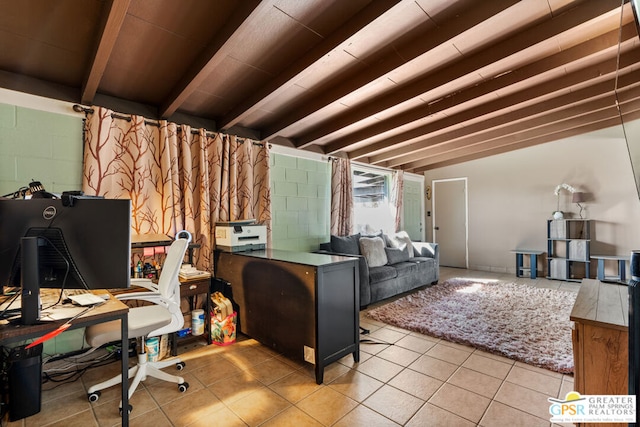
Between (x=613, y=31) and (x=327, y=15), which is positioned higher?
(x=613, y=31)

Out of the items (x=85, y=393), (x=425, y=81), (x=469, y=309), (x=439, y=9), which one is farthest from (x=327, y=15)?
(x=469, y=309)

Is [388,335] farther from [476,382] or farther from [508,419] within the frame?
[508,419]

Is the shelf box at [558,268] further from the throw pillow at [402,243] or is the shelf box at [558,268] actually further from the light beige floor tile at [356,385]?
the light beige floor tile at [356,385]

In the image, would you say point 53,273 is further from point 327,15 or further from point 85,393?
point 327,15

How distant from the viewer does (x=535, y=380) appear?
211 cm

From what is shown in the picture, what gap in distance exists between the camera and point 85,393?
199cm

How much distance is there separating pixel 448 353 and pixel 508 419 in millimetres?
844

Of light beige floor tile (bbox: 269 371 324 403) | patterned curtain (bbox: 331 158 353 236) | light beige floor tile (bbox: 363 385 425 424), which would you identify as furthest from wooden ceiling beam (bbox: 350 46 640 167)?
light beige floor tile (bbox: 269 371 324 403)

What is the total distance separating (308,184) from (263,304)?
216 centimetres

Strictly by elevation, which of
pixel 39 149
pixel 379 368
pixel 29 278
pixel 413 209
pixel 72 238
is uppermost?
pixel 39 149

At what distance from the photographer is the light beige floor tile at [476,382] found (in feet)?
6.56

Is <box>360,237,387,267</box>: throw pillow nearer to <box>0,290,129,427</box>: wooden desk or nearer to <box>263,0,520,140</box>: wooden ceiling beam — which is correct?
<box>263,0,520,140</box>: wooden ceiling beam

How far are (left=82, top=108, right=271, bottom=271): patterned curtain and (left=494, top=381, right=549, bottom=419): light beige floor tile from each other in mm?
2815

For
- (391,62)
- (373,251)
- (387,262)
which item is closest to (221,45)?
(391,62)
